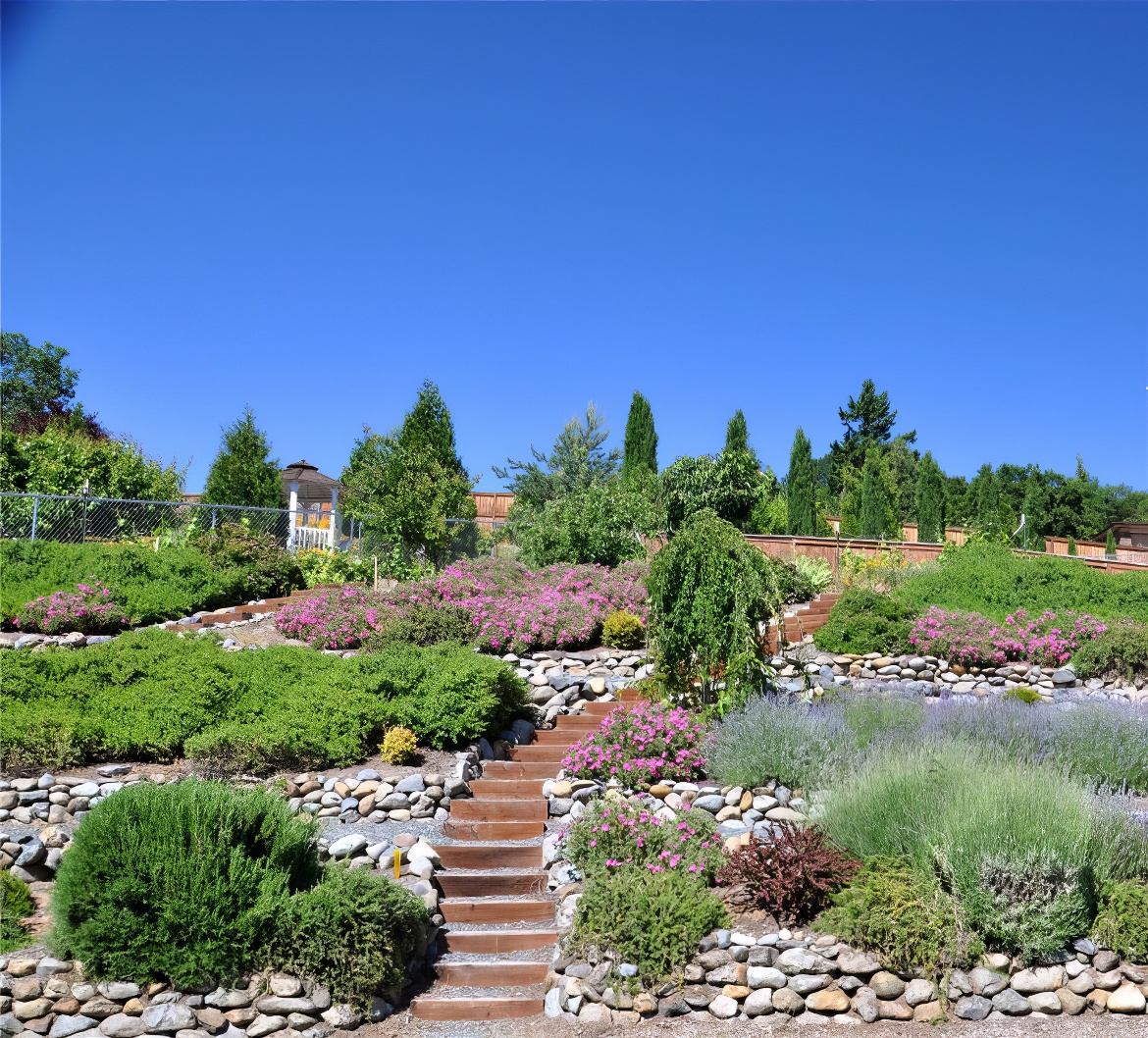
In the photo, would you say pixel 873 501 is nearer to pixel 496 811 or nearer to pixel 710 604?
pixel 710 604

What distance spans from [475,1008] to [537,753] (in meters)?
3.15


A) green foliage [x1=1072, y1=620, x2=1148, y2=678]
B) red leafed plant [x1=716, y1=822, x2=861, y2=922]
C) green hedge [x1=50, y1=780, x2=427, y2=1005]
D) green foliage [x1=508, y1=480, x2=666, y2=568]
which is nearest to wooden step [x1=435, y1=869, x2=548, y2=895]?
green hedge [x1=50, y1=780, x2=427, y2=1005]

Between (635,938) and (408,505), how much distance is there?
36.5 ft

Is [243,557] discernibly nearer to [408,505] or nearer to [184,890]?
[408,505]

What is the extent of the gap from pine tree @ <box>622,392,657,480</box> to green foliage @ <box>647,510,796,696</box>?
676 inches

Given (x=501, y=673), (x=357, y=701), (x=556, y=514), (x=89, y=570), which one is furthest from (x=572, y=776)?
(x=89, y=570)

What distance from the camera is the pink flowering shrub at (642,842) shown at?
237 inches

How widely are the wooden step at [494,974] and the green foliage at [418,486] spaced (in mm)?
10486

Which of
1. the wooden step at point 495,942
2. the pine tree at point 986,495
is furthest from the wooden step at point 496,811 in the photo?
the pine tree at point 986,495

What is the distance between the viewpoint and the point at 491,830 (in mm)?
7031

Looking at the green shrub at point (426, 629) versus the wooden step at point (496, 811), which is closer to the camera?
the wooden step at point (496, 811)

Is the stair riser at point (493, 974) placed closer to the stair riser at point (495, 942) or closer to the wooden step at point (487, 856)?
the stair riser at point (495, 942)

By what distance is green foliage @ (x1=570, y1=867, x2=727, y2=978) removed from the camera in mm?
5320

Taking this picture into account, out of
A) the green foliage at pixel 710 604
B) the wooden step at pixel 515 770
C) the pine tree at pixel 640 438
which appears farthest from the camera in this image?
the pine tree at pixel 640 438
